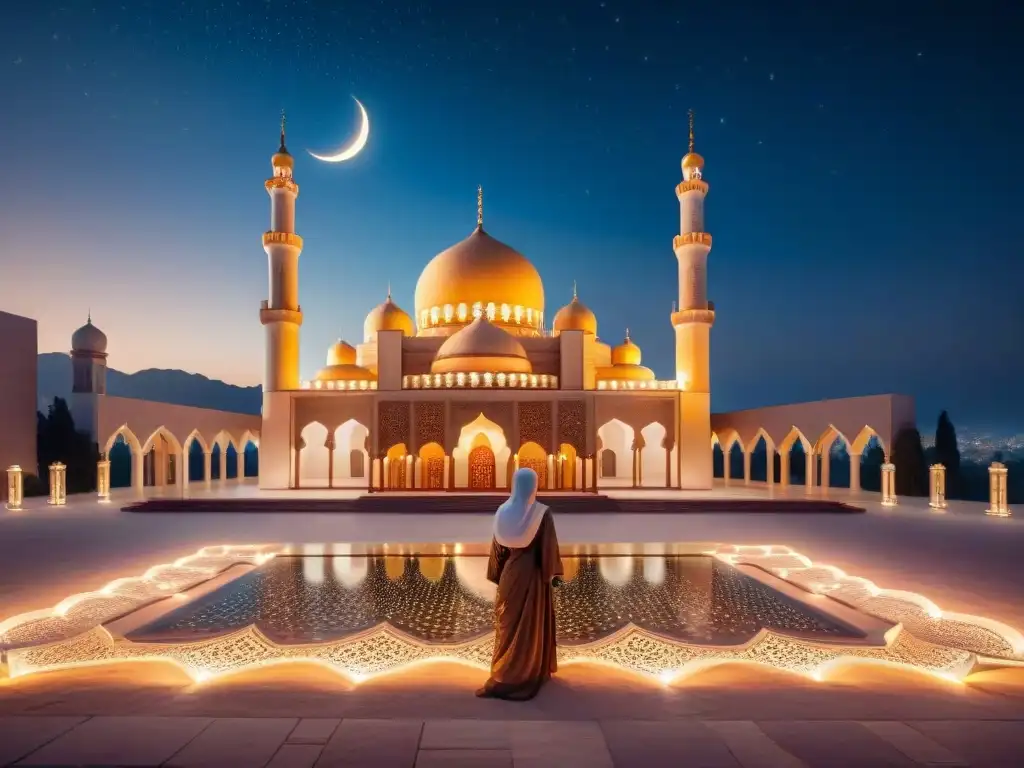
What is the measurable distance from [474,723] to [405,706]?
1.36 feet

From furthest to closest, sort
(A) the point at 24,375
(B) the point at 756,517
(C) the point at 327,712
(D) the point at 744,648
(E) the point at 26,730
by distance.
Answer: (A) the point at 24,375 < (B) the point at 756,517 < (D) the point at 744,648 < (C) the point at 327,712 < (E) the point at 26,730

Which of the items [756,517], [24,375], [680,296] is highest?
[680,296]

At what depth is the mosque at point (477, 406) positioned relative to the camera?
17297mm

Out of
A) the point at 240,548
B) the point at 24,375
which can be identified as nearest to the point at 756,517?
the point at 240,548

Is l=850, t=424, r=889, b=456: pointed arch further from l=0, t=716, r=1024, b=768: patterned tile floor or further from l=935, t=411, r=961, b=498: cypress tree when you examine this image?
l=0, t=716, r=1024, b=768: patterned tile floor

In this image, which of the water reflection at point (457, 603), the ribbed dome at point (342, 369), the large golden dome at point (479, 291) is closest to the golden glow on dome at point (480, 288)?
the large golden dome at point (479, 291)

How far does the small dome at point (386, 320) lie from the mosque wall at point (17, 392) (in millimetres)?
10276

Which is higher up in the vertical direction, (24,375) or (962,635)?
(24,375)

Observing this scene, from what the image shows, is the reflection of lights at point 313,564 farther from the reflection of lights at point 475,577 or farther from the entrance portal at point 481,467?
the entrance portal at point 481,467

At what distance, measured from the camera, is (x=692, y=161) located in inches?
792

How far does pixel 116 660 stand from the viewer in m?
4.01

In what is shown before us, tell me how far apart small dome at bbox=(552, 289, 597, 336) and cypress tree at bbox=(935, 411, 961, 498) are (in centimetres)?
1086

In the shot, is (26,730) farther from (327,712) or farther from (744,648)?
(744,648)

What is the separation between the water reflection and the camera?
15.5 ft
